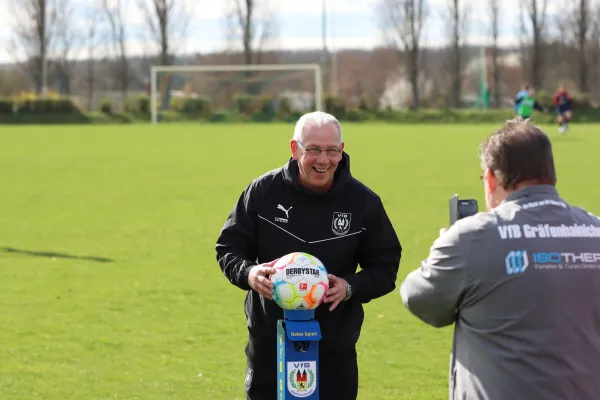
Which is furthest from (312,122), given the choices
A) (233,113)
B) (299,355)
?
(233,113)

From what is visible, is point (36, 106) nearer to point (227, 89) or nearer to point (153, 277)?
point (227, 89)

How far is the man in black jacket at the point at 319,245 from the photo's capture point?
4.43m

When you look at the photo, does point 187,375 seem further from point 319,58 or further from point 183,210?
point 319,58

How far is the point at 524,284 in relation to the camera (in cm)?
309

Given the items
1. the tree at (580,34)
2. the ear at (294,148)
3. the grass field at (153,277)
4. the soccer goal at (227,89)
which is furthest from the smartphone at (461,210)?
the tree at (580,34)

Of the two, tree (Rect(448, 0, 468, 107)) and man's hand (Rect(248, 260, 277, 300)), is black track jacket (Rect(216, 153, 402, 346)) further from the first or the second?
tree (Rect(448, 0, 468, 107))

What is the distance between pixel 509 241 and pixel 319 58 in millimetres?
78209

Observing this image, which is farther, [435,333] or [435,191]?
[435,191]

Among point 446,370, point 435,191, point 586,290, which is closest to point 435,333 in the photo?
point 446,370

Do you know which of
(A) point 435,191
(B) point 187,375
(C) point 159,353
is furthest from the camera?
(A) point 435,191

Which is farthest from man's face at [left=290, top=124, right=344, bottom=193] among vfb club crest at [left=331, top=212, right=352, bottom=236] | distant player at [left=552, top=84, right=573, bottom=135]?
distant player at [left=552, top=84, right=573, bottom=135]

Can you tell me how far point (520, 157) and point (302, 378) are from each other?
1.45 m

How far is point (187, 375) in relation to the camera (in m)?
6.91

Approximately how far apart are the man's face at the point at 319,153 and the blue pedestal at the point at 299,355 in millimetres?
626
